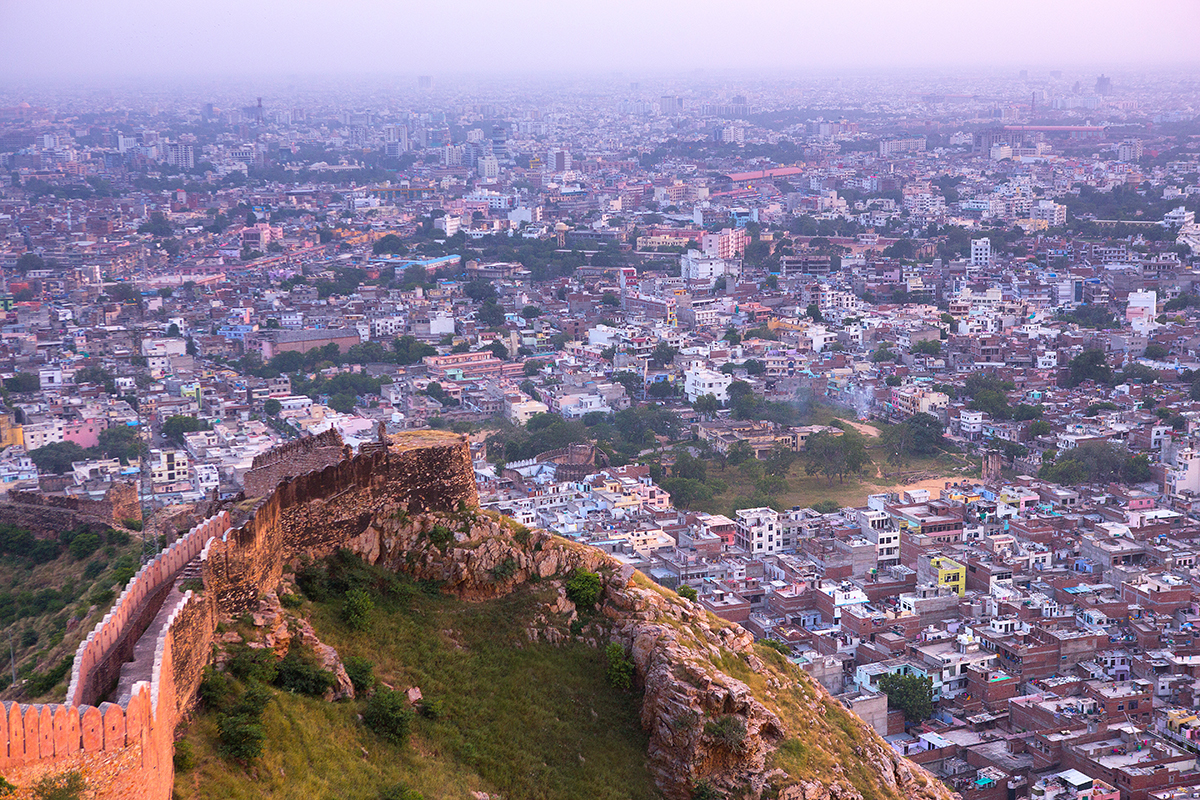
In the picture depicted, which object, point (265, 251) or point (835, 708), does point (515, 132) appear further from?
point (835, 708)

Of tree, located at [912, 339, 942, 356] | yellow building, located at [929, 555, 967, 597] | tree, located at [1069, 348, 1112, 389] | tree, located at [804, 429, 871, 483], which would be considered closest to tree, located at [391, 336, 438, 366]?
tree, located at [912, 339, 942, 356]

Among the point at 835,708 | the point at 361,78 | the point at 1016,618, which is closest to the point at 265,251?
the point at 1016,618

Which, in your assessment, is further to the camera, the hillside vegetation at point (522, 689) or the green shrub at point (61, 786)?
the hillside vegetation at point (522, 689)

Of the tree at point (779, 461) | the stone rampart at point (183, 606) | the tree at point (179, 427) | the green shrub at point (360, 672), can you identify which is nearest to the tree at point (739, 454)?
the tree at point (779, 461)

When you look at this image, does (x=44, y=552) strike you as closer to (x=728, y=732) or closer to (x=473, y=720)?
(x=473, y=720)

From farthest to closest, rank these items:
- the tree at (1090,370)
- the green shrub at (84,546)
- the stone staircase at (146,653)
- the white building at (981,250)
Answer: the white building at (981,250) → the tree at (1090,370) → the green shrub at (84,546) → the stone staircase at (146,653)

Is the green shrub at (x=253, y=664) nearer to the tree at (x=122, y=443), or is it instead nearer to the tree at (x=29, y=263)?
the tree at (x=122, y=443)

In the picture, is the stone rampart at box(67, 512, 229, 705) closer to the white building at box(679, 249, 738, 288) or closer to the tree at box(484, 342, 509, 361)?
the tree at box(484, 342, 509, 361)
